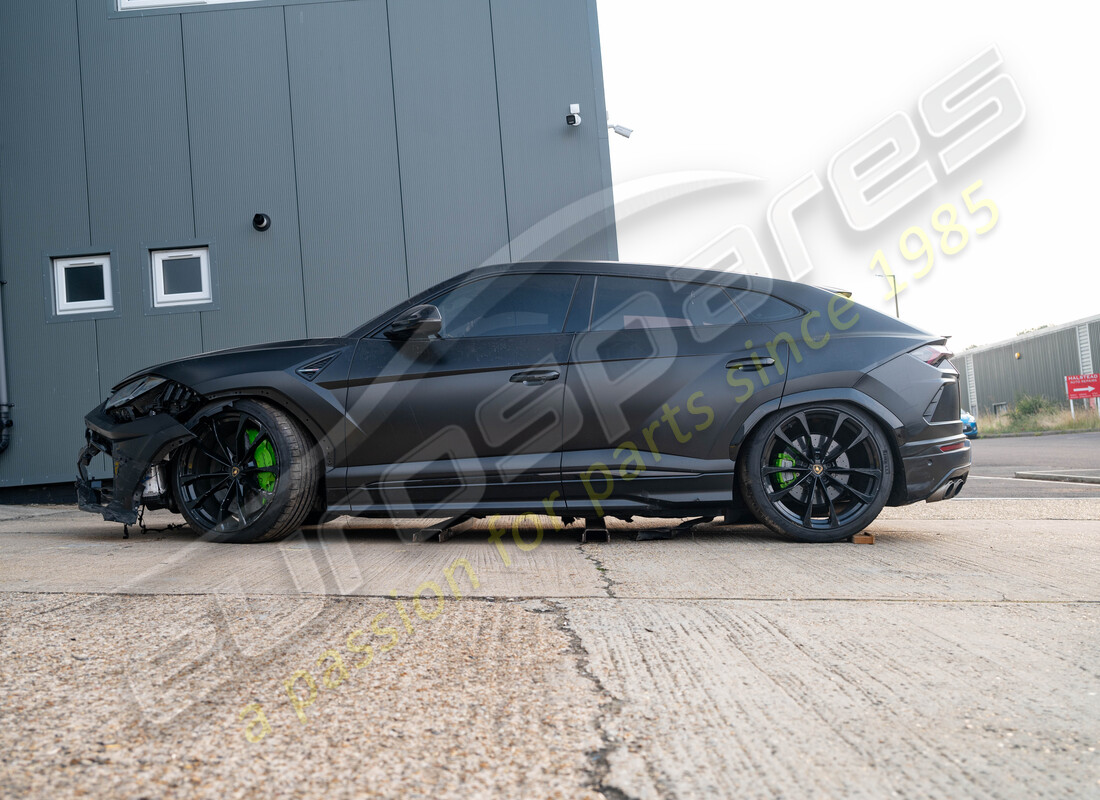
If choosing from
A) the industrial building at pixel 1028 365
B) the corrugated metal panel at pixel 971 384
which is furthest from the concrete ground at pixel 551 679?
the corrugated metal panel at pixel 971 384

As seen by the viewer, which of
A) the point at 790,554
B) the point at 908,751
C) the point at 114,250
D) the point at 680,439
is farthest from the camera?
the point at 114,250

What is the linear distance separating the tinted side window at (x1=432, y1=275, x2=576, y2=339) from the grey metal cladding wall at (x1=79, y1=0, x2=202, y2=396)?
4.62 metres

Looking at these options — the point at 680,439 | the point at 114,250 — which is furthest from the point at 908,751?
the point at 114,250

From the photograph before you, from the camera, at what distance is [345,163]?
313 inches

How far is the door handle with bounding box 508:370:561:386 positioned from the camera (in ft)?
13.1

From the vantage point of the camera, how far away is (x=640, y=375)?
3971 millimetres

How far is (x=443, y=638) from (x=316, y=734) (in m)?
0.67

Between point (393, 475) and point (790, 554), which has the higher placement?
point (393, 475)

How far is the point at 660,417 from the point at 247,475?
84.6 inches

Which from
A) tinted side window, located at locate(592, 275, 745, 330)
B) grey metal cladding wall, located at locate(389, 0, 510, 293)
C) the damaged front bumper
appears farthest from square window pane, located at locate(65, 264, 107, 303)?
tinted side window, located at locate(592, 275, 745, 330)

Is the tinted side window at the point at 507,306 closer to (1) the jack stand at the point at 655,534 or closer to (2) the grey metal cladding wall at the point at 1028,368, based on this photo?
(1) the jack stand at the point at 655,534

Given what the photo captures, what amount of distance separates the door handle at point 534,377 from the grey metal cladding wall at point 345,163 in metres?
4.10

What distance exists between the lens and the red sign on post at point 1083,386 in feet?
82.7

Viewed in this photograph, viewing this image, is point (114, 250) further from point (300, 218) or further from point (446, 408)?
point (446, 408)
